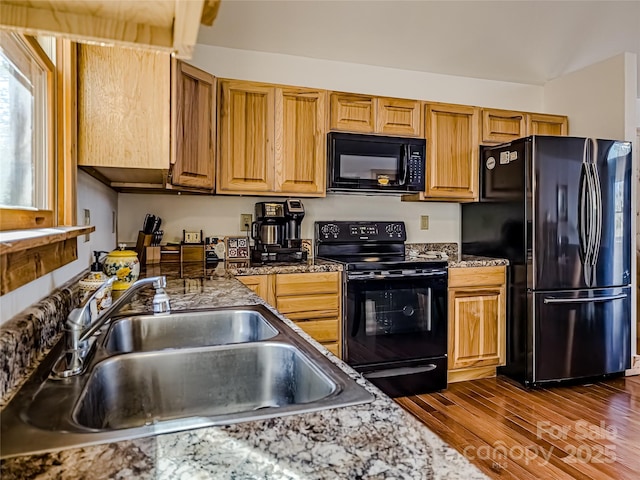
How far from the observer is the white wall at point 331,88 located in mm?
3070

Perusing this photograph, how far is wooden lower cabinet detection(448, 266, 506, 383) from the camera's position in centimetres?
304

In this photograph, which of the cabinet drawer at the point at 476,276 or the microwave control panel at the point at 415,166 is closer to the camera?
the cabinet drawer at the point at 476,276

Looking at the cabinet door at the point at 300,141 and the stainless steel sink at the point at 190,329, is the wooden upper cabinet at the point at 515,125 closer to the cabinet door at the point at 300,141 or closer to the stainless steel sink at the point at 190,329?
the cabinet door at the point at 300,141

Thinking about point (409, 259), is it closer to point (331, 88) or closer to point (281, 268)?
point (281, 268)

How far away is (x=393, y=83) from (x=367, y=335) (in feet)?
6.58

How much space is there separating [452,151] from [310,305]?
5.38 ft

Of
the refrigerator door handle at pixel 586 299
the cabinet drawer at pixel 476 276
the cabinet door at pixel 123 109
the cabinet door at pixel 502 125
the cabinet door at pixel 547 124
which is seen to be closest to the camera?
the cabinet door at pixel 123 109

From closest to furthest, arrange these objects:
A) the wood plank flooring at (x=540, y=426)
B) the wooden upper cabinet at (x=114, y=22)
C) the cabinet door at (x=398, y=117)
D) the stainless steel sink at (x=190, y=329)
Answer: the wooden upper cabinet at (x=114, y=22)
the stainless steel sink at (x=190, y=329)
the wood plank flooring at (x=540, y=426)
the cabinet door at (x=398, y=117)

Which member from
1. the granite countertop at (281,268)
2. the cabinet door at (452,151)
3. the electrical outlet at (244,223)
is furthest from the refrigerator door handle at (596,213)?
the electrical outlet at (244,223)

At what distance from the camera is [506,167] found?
10.3 feet

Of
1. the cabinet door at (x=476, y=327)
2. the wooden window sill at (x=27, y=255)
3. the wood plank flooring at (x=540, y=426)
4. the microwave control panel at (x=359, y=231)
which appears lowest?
the wood plank flooring at (x=540, y=426)

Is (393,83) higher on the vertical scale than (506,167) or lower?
higher

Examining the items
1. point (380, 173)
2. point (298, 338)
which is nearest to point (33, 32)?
point (298, 338)

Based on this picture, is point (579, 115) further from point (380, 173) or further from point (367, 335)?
point (367, 335)
